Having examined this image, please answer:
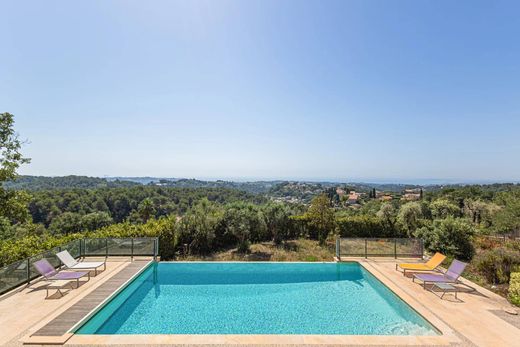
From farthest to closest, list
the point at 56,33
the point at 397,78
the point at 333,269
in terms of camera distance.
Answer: the point at 397,78 < the point at 56,33 < the point at 333,269

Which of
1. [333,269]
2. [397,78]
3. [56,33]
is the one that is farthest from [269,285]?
[397,78]

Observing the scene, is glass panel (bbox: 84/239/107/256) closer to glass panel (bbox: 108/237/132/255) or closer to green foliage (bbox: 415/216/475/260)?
glass panel (bbox: 108/237/132/255)

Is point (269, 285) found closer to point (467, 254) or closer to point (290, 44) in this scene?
point (467, 254)

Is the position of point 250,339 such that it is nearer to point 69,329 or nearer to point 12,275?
point 69,329

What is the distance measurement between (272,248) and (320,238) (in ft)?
12.6

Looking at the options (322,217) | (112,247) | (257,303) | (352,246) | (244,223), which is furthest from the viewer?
(322,217)

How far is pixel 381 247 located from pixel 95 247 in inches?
475

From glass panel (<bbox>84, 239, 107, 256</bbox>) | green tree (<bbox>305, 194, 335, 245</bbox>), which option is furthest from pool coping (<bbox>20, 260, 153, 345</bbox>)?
green tree (<bbox>305, 194, 335, 245</bbox>)

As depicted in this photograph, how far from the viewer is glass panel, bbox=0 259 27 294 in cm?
703

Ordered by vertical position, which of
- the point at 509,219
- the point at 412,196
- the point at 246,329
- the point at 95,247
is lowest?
the point at 412,196

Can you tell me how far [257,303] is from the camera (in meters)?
8.03

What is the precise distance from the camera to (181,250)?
47.1 ft

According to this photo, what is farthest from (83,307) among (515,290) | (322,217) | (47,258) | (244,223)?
(322,217)

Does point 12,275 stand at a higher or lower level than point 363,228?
higher
